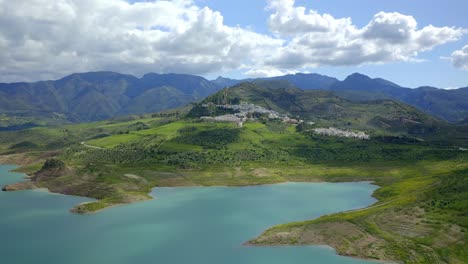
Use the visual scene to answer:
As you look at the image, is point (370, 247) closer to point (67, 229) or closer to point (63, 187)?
point (67, 229)

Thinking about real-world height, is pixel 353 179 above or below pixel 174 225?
above

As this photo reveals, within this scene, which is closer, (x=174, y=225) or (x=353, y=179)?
(x=174, y=225)

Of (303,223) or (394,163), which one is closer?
(303,223)

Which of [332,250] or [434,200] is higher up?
[434,200]

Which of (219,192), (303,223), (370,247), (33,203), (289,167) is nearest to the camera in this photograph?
(370,247)

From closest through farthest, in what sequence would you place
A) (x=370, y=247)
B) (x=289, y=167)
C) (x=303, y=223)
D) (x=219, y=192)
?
1. (x=370, y=247)
2. (x=303, y=223)
3. (x=219, y=192)
4. (x=289, y=167)

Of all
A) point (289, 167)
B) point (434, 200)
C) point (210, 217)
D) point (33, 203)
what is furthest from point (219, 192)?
point (434, 200)

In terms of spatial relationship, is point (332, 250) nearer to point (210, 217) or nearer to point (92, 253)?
point (210, 217)

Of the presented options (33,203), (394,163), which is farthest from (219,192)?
(394,163)
